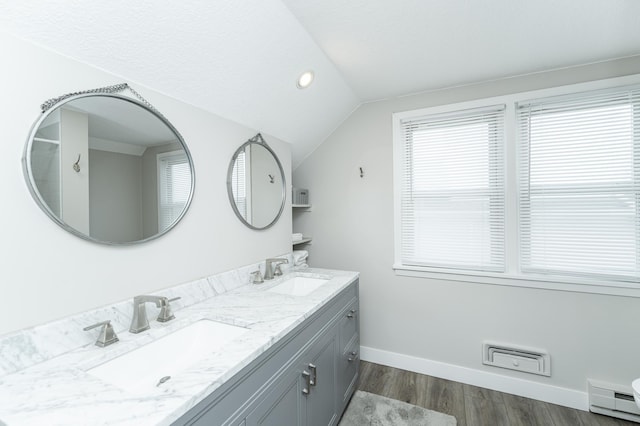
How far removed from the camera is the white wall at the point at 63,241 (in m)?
0.90

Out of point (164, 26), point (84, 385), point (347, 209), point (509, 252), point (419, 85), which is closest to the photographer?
point (84, 385)

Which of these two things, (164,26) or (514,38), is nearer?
(164,26)

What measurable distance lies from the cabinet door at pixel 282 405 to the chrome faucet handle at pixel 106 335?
1.97ft

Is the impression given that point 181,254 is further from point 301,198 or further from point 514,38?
point 514,38

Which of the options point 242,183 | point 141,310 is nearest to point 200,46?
point 242,183

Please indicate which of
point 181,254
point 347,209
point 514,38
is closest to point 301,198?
point 347,209

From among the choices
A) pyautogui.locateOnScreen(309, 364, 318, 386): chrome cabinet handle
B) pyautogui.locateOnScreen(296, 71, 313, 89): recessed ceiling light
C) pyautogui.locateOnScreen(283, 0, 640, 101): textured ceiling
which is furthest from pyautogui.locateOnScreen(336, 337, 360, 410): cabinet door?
pyautogui.locateOnScreen(283, 0, 640, 101): textured ceiling

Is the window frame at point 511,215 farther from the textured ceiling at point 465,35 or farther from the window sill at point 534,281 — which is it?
the textured ceiling at point 465,35

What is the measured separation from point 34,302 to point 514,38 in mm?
2644

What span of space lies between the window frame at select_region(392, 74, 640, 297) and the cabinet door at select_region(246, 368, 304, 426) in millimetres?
1457

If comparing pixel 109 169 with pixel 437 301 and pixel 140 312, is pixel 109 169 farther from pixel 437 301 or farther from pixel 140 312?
pixel 437 301

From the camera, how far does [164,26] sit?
3.77 ft

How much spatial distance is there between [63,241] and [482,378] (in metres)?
2.76

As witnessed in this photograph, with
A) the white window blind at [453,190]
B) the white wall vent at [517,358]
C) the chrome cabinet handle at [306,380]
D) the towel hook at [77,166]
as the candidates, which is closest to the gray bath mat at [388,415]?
the white wall vent at [517,358]
